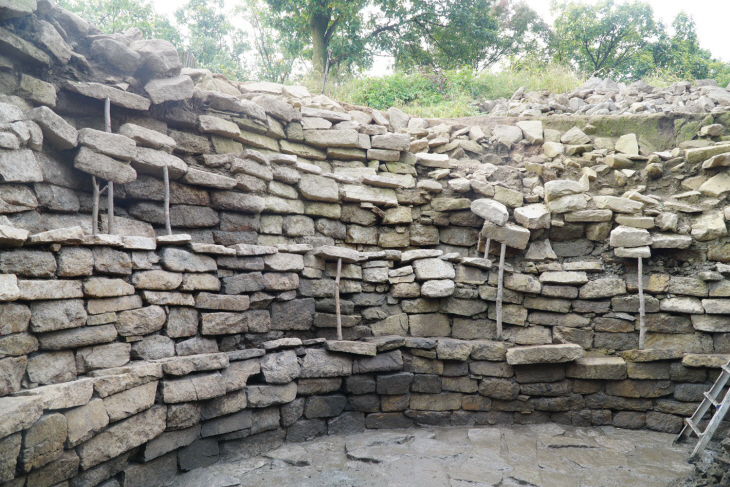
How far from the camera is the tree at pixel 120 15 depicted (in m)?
15.3

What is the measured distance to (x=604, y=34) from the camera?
15781 millimetres

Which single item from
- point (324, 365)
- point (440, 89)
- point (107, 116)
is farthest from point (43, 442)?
point (440, 89)

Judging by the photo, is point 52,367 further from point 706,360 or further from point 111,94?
point 706,360

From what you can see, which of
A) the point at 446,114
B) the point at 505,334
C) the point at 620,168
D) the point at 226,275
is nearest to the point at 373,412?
the point at 505,334

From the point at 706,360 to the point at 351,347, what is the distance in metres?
4.08

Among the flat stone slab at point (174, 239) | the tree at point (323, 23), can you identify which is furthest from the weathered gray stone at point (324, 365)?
the tree at point (323, 23)

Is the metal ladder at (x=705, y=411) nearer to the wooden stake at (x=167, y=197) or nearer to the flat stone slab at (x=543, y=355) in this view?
the flat stone slab at (x=543, y=355)

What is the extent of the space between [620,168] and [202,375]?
6.27 metres

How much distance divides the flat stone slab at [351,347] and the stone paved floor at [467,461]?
0.92m

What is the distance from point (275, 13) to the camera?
12188 mm

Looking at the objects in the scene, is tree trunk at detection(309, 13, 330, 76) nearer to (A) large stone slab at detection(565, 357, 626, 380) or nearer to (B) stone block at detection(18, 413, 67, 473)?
(A) large stone slab at detection(565, 357, 626, 380)

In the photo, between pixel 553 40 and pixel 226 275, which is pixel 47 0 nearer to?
pixel 226 275

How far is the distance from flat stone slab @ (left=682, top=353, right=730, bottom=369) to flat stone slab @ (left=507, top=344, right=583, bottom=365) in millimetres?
1222

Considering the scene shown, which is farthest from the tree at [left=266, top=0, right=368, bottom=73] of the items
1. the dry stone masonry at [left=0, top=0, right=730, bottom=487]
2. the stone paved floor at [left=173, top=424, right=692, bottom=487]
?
the stone paved floor at [left=173, top=424, right=692, bottom=487]
